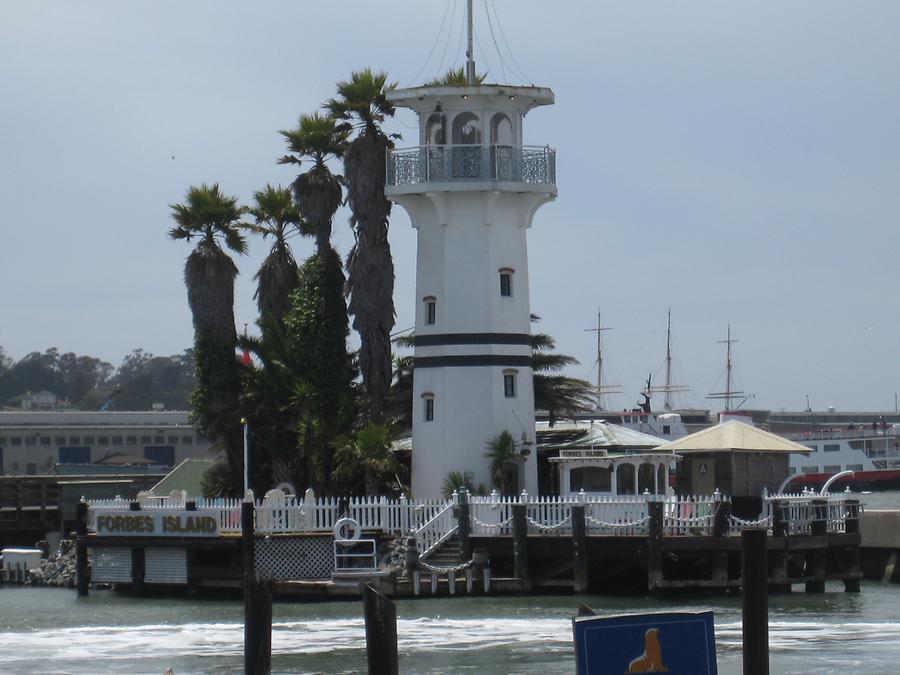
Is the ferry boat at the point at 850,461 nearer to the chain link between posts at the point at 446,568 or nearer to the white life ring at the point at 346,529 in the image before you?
the white life ring at the point at 346,529

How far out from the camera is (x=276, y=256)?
5028 centimetres

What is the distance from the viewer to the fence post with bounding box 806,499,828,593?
38.5 metres

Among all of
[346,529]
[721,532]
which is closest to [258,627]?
[346,529]

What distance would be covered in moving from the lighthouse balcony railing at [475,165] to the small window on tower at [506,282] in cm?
207

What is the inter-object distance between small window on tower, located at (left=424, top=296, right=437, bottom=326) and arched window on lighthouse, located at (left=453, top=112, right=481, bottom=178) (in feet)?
9.45

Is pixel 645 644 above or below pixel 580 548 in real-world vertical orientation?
below

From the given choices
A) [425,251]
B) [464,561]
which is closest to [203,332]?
[425,251]

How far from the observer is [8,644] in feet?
106

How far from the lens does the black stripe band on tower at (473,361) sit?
4300cm

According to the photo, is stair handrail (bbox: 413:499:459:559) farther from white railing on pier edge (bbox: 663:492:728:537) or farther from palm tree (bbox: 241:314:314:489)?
palm tree (bbox: 241:314:314:489)

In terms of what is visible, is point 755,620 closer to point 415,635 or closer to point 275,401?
point 415,635

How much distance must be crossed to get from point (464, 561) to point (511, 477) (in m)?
4.88

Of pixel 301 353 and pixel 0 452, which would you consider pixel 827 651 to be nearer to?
pixel 301 353

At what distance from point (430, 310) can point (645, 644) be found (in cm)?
2784
